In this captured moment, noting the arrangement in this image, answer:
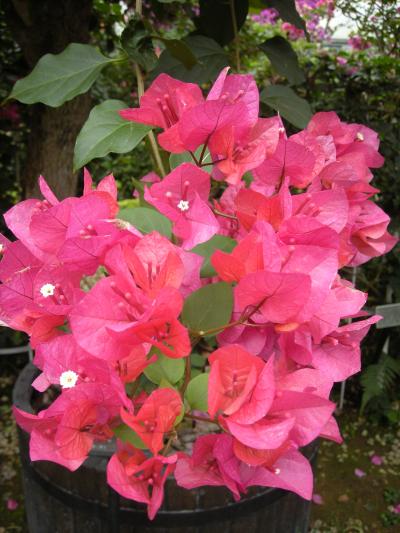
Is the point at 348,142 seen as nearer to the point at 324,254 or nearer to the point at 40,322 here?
the point at 324,254

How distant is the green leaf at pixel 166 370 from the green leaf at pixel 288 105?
1.31 feet

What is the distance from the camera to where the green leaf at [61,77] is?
2.16 ft

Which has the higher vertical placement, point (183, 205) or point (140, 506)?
point (183, 205)

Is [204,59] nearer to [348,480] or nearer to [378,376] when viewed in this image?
[378,376]

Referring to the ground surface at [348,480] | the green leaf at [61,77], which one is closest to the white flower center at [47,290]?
the green leaf at [61,77]

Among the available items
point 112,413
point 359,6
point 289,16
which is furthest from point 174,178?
point 359,6

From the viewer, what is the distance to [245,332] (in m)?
0.45

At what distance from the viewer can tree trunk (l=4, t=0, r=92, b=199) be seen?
131 cm

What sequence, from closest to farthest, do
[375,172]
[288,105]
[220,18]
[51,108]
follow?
[288,105] → [220,18] → [51,108] → [375,172]

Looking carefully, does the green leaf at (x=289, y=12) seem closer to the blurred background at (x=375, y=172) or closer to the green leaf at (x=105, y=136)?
the green leaf at (x=105, y=136)

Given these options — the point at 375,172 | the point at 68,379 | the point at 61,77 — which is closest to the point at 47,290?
the point at 68,379

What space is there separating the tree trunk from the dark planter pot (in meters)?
0.68

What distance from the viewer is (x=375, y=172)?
1.93 metres

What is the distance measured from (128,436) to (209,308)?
0.39 ft
